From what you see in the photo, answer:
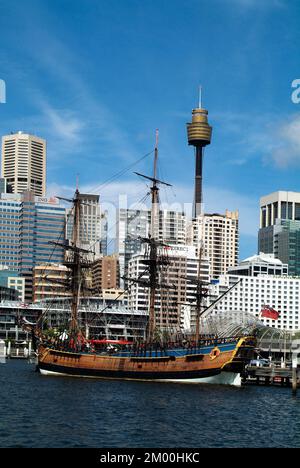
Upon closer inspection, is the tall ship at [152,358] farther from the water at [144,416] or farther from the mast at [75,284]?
the water at [144,416]

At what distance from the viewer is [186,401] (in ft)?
291

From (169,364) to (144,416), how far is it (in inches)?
1670

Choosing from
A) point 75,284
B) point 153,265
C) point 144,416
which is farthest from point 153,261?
point 144,416

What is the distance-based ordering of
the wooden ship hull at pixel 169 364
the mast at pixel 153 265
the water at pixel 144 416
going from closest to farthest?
the water at pixel 144 416 < the wooden ship hull at pixel 169 364 < the mast at pixel 153 265

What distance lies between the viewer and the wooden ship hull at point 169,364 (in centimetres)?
11275

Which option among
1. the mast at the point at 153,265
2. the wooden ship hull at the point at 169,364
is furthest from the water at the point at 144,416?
Answer: the mast at the point at 153,265

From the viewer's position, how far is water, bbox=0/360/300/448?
60656mm

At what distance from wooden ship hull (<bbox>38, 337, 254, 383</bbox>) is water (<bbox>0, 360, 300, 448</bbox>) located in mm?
3715

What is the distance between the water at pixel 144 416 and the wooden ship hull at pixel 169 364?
3.71 m

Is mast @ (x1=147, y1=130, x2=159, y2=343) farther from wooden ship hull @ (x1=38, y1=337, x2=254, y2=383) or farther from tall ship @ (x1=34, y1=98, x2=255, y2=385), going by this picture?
wooden ship hull @ (x1=38, y1=337, x2=254, y2=383)

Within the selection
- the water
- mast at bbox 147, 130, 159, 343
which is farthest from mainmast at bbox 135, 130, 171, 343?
the water
